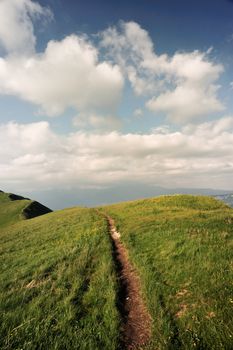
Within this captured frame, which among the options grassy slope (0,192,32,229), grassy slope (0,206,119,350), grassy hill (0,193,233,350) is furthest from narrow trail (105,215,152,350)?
grassy slope (0,192,32,229)

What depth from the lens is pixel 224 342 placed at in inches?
252

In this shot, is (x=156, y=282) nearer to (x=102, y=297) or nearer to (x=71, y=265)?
(x=102, y=297)

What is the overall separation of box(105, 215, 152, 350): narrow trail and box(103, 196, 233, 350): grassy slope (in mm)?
346

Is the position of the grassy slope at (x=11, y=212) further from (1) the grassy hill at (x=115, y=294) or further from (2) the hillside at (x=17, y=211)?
(1) the grassy hill at (x=115, y=294)

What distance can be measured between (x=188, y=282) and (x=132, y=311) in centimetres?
278

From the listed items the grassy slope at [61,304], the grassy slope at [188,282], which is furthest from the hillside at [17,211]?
the grassy slope at [188,282]

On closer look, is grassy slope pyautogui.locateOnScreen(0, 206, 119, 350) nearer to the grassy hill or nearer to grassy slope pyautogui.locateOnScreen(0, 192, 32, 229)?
the grassy hill

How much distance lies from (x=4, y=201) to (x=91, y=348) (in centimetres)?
11896

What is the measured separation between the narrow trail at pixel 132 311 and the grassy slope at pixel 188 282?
346mm

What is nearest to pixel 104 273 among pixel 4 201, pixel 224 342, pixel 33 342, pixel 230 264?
pixel 33 342

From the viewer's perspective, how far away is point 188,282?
10.0m

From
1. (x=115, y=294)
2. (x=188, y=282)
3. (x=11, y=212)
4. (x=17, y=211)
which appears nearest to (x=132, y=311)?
(x=115, y=294)

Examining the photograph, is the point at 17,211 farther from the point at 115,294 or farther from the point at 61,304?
the point at 115,294

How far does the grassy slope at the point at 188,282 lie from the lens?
6.88 metres
